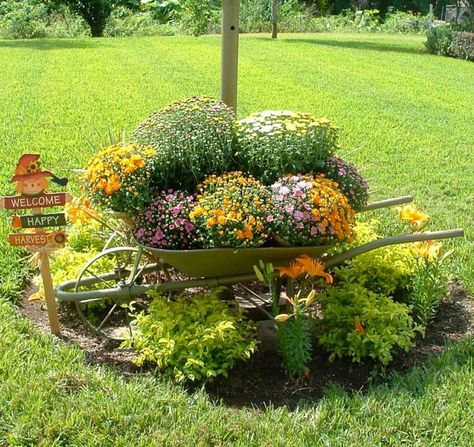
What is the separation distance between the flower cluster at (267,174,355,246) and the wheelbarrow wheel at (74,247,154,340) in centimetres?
68

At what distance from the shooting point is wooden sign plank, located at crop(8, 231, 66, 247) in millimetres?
2961

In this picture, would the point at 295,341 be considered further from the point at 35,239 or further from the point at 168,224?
the point at 35,239

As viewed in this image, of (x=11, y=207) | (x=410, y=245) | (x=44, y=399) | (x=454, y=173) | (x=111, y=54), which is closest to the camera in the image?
(x=44, y=399)

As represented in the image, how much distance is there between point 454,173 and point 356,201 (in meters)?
3.18

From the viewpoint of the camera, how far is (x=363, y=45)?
1670 centimetres

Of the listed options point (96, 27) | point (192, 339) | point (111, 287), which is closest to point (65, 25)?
point (96, 27)

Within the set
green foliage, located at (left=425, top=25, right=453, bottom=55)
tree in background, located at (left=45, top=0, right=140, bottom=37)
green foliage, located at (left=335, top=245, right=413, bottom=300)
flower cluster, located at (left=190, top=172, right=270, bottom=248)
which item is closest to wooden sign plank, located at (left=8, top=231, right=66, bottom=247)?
flower cluster, located at (left=190, top=172, right=270, bottom=248)

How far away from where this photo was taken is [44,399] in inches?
104

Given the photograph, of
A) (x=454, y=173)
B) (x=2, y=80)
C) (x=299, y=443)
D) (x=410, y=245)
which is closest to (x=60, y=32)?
(x=2, y=80)

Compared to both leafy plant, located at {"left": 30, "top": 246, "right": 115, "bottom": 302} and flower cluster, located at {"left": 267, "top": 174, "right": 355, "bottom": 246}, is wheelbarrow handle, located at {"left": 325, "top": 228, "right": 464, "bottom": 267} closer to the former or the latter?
flower cluster, located at {"left": 267, "top": 174, "right": 355, "bottom": 246}

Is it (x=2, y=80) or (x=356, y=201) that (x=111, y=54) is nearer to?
(x=2, y=80)

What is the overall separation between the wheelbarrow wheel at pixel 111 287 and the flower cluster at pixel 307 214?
0.68 m

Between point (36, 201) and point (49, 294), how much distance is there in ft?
1.38

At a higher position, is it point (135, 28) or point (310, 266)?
point (135, 28)
